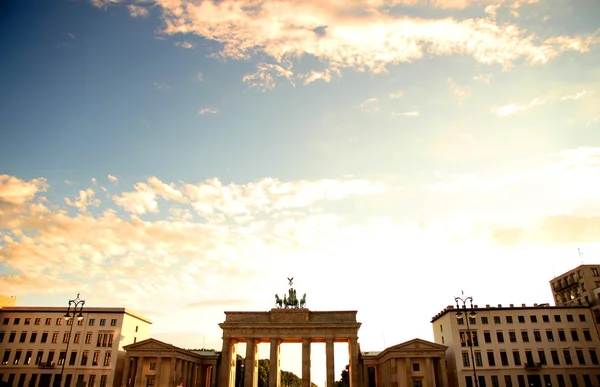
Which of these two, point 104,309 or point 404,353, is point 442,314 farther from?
point 104,309

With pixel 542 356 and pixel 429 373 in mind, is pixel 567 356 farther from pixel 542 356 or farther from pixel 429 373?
pixel 429 373

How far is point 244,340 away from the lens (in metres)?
78.9

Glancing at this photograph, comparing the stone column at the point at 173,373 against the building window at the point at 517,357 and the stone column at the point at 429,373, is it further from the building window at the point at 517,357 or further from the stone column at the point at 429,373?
the building window at the point at 517,357

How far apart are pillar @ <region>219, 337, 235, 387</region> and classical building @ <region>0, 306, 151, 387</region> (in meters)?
17.9

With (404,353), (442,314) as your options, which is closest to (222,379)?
(404,353)

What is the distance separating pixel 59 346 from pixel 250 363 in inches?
1336

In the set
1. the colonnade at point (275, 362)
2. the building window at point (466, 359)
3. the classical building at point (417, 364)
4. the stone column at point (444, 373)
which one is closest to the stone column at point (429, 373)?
the classical building at point (417, 364)

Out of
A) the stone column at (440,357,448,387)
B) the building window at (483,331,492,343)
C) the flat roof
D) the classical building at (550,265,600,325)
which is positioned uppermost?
the classical building at (550,265,600,325)

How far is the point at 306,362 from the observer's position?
76.2m

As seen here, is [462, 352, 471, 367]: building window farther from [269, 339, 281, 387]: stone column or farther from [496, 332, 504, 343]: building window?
[269, 339, 281, 387]: stone column

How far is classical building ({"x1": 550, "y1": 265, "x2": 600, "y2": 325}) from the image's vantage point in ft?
244

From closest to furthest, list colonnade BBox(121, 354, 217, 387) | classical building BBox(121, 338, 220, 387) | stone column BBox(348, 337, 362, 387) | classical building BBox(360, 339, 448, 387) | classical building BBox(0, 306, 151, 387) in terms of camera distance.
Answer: classical building BBox(360, 339, 448, 387)
colonnade BBox(121, 354, 217, 387)
classical building BBox(121, 338, 220, 387)
classical building BBox(0, 306, 151, 387)
stone column BBox(348, 337, 362, 387)

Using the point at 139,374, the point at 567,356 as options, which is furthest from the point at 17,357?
the point at 567,356

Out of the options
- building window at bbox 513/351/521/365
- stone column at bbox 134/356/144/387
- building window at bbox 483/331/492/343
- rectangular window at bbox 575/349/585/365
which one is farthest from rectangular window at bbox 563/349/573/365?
stone column at bbox 134/356/144/387
